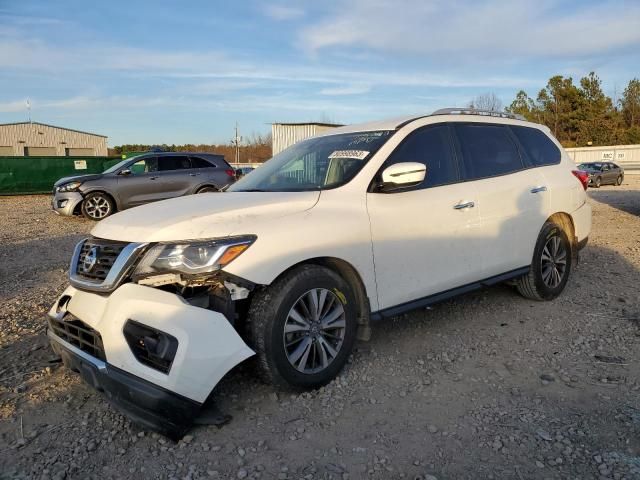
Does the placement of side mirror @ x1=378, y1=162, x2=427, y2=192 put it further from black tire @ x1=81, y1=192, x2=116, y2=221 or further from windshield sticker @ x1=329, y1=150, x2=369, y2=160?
black tire @ x1=81, y1=192, x2=116, y2=221

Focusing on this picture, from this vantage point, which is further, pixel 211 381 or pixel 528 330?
pixel 528 330

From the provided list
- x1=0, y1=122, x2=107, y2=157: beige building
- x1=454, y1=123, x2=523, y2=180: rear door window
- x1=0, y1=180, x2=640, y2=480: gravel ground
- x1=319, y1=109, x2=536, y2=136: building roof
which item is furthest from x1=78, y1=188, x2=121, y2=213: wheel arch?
x1=0, y1=122, x2=107, y2=157: beige building

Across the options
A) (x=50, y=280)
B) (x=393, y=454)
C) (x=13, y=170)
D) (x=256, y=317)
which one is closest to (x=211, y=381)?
(x=256, y=317)

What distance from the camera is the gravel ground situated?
8.31 feet

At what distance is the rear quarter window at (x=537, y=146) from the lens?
16.1 feet

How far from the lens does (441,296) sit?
3859 millimetres

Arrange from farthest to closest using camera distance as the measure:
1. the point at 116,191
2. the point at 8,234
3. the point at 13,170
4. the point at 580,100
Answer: the point at 580,100 → the point at 13,170 → the point at 116,191 → the point at 8,234

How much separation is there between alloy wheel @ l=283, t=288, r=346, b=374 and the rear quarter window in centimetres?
282

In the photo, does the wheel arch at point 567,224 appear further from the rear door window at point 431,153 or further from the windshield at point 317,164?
the windshield at point 317,164

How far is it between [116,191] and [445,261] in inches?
414

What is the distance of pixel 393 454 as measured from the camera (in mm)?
2613

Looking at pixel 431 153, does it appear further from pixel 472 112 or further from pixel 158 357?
pixel 158 357

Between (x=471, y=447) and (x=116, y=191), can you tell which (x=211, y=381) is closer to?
(x=471, y=447)

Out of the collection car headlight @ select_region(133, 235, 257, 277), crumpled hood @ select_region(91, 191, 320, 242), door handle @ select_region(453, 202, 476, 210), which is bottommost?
car headlight @ select_region(133, 235, 257, 277)
